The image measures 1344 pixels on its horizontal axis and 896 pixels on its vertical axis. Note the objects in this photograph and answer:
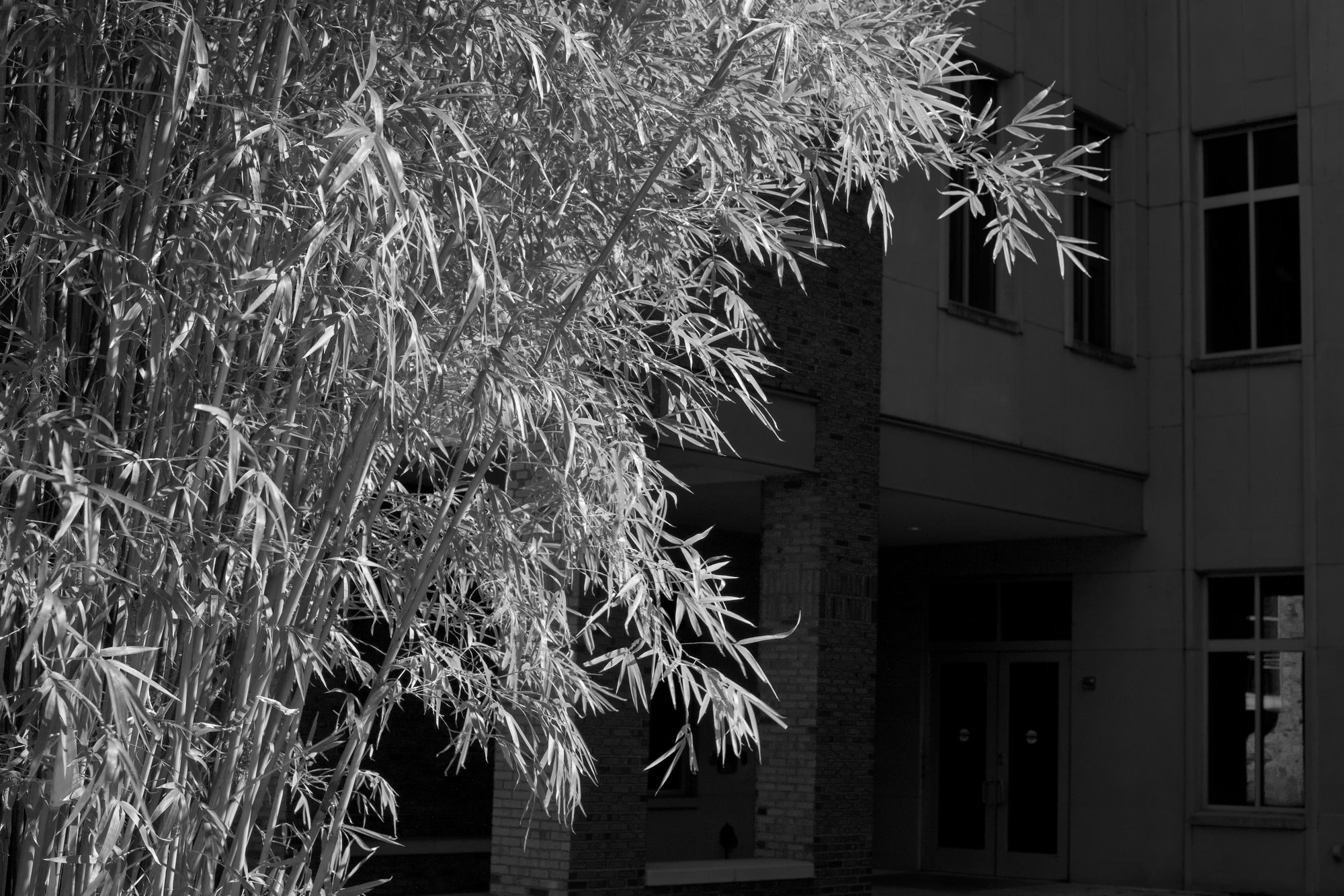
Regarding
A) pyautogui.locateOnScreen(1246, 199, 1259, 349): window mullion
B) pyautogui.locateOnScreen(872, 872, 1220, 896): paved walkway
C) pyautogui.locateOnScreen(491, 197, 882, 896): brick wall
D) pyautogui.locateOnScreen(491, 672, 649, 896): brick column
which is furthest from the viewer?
pyautogui.locateOnScreen(1246, 199, 1259, 349): window mullion

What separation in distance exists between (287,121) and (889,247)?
333 inches

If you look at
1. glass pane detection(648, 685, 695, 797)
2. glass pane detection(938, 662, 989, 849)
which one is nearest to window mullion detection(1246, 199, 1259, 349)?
glass pane detection(938, 662, 989, 849)

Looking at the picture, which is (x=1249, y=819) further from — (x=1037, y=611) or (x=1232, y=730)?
(x=1037, y=611)

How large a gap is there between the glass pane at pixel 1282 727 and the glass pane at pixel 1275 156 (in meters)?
4.02

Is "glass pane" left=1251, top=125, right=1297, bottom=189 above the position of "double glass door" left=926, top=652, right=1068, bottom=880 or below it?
above

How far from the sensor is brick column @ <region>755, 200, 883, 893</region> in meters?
10.7

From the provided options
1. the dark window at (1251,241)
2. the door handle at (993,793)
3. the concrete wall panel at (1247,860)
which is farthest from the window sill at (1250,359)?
the door handle at (993,793)

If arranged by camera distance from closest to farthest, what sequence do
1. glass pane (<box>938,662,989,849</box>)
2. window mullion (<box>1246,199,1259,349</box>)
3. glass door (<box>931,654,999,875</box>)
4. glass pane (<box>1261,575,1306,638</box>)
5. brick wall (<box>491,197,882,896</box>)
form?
brick wall (<box>491,197,882,896</box>), glass pane (<box>1261,575,1306,638</box>), window mullion (<box>1246,199,1259,349</box>), glass door (<box>931,654,999,875</box>), glass pane (<box>938,662,989,849</box>)

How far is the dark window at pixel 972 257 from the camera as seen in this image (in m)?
12.8

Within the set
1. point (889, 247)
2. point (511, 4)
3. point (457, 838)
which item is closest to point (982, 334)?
point (889, 247)

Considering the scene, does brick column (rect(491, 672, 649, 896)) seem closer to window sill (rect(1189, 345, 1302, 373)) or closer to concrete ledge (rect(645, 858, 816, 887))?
concrete ledge (rect(645, 858, 816, 887))

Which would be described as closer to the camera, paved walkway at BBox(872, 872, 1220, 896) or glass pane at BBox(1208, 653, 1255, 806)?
paved walkway at BBox(872, 872, 1220, 896)

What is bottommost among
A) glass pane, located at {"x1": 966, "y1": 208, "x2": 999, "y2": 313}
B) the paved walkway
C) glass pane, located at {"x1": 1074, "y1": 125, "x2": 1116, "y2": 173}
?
the paved walkway

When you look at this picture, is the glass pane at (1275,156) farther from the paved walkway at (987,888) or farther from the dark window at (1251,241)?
the paved walkway at (987,888)
